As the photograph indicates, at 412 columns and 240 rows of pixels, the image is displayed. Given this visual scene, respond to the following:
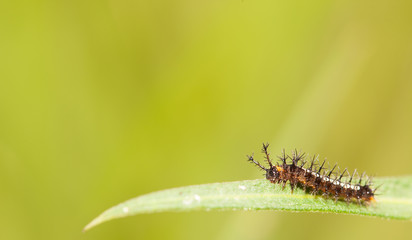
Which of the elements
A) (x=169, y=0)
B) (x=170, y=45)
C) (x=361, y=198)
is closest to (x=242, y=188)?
(x=361, y=198)

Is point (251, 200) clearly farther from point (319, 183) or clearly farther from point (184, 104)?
point (184, 104)

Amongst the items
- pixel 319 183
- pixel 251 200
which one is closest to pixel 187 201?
pixel 251 200

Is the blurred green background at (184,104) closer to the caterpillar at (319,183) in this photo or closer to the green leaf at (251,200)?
the caterpillar at (319,183)

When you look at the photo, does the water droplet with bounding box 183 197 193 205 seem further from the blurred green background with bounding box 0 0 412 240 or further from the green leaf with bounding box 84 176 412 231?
the blurred green background with bounding box 0 0 412 240

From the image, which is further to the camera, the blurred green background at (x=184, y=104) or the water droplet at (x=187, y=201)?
the blurred green background at (x=184, y=104)

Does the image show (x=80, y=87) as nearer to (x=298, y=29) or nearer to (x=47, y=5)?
(x=47, y=5)

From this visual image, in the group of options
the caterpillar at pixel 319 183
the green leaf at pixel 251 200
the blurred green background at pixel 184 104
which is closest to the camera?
the green leaf at pixel 251 200

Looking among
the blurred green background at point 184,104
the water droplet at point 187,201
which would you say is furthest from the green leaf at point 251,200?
the blurred green background at point 184,104
